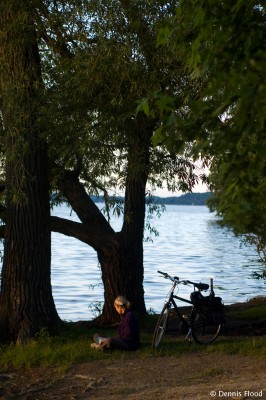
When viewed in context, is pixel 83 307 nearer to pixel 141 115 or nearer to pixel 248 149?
pixel 141 115

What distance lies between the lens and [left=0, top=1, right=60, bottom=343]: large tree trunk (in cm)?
1436

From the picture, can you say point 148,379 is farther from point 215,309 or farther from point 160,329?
point 215,309

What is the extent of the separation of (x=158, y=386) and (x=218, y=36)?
5.51m

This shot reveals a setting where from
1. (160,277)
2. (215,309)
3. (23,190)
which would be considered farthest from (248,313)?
(160,277)

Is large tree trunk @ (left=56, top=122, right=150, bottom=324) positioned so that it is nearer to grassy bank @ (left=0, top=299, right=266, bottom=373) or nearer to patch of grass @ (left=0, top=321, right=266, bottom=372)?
grassy bank @ (left=0, top=299, right=266, bottom=373)

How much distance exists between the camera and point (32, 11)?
14500mm

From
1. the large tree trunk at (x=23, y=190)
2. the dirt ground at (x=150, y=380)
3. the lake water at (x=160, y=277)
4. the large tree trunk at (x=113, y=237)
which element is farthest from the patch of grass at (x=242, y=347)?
the lake water at (x=160, y=277)

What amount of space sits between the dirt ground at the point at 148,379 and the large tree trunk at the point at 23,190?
8.48 ft

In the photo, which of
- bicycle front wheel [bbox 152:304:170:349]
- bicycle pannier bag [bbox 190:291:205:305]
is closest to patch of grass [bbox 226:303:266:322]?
bicycle pannier bag [bbox 190:291:205:305]

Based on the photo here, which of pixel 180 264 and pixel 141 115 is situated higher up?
pixel 141 115

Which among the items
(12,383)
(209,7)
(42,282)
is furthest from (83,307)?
(209,7)

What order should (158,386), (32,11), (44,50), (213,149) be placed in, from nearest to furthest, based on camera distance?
1. (213,149)
2. (158,386)
3. (32,11)
4. (44,50)

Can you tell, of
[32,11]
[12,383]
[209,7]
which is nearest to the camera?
[209,7]

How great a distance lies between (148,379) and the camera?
35.9 feet
